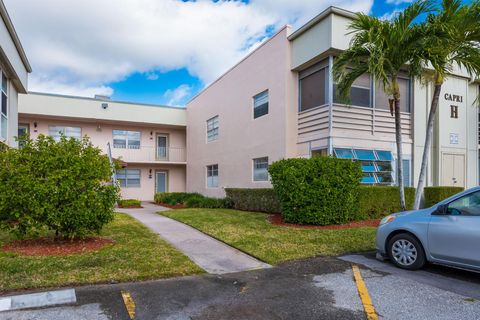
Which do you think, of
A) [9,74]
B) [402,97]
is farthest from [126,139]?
[402,97]

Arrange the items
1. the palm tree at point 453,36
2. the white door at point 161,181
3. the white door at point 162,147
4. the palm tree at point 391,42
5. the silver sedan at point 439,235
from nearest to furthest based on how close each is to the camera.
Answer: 1. the silver sedan at point 439,235
2. the palm tree at point 453,36
3. the palm tree at point 391,42
4. the white door at point 162,147
5. the white door at point 161,181

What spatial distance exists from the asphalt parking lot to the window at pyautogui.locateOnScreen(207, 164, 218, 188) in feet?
44.5

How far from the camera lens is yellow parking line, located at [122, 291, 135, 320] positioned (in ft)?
13.1

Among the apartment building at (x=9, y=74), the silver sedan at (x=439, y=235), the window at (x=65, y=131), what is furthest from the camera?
the window at (x=65, y=131)

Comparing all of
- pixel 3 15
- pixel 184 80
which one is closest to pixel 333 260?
pixel 3 15

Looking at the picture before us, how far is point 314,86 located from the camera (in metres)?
12.5

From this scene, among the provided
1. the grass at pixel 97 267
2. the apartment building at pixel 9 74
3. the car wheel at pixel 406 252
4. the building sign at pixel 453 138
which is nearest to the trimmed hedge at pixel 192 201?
the apartment building at pixel 9 74

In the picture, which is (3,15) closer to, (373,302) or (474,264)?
(373,302)

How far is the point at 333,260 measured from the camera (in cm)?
648

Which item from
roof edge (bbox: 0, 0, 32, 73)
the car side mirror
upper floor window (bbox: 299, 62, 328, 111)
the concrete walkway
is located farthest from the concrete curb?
upper floor window (bbox: 299, 62, 328, 111)

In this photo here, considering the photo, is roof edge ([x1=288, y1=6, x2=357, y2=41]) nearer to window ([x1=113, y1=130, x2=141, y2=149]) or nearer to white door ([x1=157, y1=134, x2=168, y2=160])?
white door ([x1=157, y1=134, x2=168, y2=160])

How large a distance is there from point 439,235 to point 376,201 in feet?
18.8

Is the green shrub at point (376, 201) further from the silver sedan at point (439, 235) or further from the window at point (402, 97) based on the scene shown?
the silver sedan at point (439, 235)

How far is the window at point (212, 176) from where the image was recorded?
758 inches
